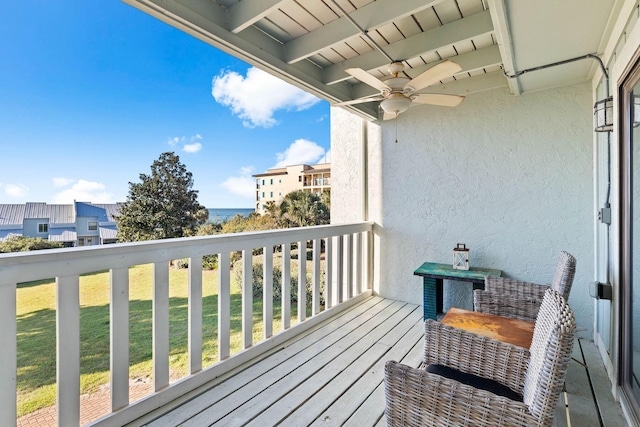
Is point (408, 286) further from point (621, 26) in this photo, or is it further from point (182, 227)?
point (182, 227)

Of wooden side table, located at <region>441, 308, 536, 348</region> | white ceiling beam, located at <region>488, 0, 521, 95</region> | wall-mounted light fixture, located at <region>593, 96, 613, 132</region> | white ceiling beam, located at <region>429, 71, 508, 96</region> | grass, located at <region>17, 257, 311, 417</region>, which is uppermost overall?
white ceiling beam, located at <region>429, 71, 508, 96</region>

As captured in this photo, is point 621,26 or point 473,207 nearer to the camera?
point 621,26

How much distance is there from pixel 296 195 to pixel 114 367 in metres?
10.3

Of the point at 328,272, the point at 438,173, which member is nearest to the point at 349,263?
the point at 328,272

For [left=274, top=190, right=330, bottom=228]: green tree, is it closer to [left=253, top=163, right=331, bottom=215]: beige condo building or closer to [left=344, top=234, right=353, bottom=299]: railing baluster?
[left=253, top=163, right=331, bottom=215]: beige condo building

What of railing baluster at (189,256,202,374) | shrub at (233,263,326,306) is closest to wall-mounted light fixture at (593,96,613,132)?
railing baluster at (189,256,202,374)

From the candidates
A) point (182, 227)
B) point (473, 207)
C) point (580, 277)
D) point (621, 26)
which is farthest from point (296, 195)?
point (621, 26)

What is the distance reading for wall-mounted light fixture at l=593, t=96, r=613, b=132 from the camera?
6.50 feet

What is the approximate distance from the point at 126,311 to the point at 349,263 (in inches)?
102

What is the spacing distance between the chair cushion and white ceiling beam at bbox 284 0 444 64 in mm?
2150

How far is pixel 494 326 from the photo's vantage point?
1.93 meters

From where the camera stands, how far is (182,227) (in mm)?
5160

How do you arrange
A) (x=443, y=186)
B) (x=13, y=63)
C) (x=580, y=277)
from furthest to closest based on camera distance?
(x=13, y=63) → (x=443, y=186) → (x=580, y=277)

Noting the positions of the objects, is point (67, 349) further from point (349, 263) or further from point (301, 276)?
point (349, 263)
